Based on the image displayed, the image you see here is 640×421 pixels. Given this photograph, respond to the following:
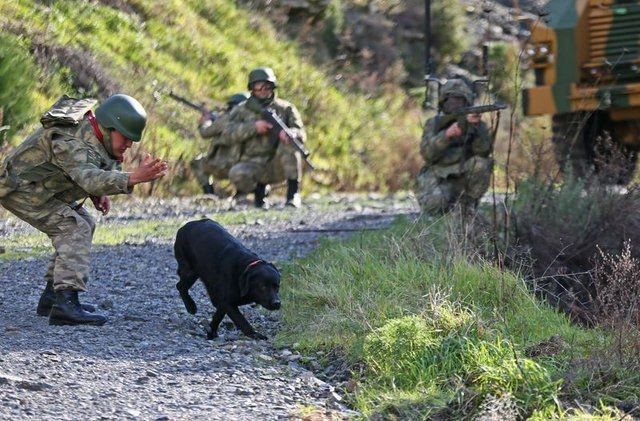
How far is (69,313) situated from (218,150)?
342 inches

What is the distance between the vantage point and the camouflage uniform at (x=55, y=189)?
7.16 metres

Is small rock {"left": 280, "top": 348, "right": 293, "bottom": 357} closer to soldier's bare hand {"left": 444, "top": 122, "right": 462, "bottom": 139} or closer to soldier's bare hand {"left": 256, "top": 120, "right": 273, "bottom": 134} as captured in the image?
soldier's bare hand {"left": 444, "top": 122, "right": 462, "bottom": 139}

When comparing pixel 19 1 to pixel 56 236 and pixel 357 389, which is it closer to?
pixel 56 236

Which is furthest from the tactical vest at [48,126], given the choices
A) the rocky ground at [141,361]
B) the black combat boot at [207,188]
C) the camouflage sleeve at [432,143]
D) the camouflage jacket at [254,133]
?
the black combat boot at [207,188]

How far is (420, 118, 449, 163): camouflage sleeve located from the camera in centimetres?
1199

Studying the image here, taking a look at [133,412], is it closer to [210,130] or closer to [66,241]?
[66,241]

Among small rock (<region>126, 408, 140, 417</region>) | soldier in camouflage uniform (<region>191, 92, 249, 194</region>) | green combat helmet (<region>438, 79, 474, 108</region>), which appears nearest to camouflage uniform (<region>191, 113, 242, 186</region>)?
soldier in camouflage uniform (<region>191, 92, 249, 194</region>)

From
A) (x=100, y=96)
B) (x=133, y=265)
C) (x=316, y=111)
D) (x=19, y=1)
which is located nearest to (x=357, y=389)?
(x=133, y=265)

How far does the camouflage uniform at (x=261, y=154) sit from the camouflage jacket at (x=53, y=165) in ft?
25.5

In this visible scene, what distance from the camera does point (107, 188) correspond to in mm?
6883

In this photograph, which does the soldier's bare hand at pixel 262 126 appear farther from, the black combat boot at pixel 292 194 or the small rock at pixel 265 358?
the small rock at pixel 265 358

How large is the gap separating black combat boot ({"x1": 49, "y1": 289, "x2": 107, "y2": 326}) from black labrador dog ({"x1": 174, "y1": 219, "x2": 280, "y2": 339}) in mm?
670

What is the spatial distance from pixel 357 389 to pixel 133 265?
3917mm

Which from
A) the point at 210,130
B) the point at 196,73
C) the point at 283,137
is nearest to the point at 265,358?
the point at 283,137
